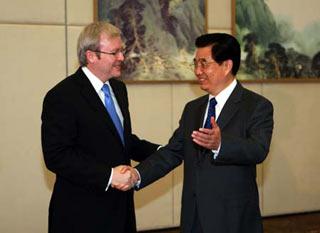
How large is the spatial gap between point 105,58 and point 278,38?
2.90 metres

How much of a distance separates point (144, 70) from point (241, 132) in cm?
224

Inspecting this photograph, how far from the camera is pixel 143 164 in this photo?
9.00ft

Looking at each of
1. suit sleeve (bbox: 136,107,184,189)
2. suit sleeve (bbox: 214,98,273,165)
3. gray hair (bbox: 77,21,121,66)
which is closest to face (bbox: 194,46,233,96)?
suit sleeve (bbox: 214,98,273,165)

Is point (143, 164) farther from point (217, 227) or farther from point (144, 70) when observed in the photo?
point (144, 70)

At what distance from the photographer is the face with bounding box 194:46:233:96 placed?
8.05ft

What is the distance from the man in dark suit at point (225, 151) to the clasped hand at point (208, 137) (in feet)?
0.07

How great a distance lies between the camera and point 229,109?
7.79 feet

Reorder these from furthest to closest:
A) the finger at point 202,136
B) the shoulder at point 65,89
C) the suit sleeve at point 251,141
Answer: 1. the shoulder at point 65,89
2. the suit sleeve at point 251,141
3. the finger at point 202,136

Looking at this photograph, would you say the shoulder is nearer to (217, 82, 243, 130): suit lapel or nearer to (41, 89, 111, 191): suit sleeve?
(41, 89, 111, 191): suit sleeve

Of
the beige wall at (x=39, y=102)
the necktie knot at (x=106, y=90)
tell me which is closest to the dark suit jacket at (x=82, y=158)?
the necktie knot at (x=106, y=90)

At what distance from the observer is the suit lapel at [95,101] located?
2.47 metres

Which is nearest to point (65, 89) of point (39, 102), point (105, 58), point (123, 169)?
point (105, 58)

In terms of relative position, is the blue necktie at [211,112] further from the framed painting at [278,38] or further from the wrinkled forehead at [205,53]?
the framed painting at [278,38]

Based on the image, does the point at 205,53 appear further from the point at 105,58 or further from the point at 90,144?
the point at 90,144
